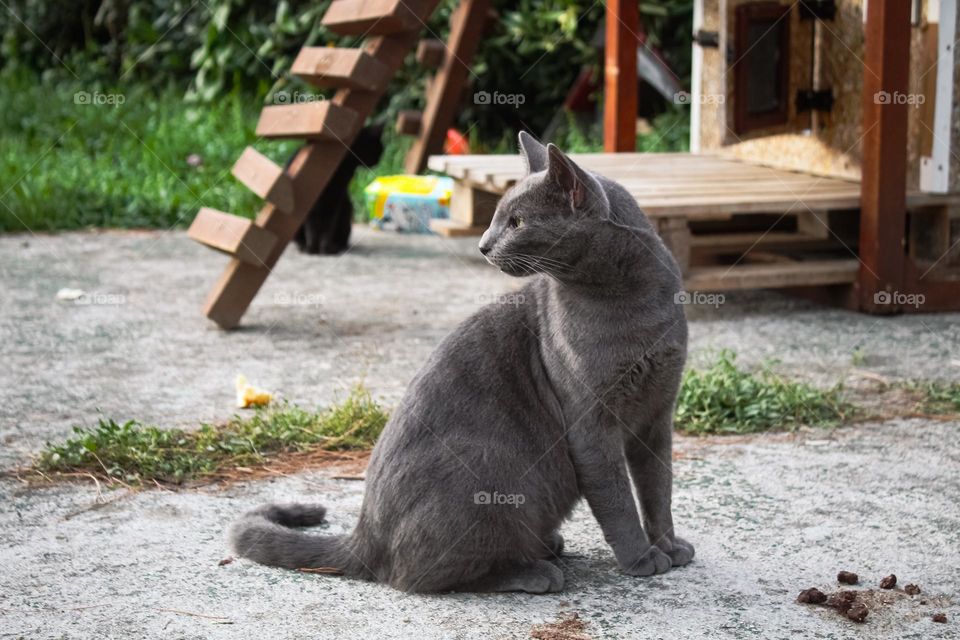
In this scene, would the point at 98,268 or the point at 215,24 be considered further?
the point at 215,24

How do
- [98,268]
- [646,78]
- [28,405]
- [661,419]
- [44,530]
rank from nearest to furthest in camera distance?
[661,419] < [44,530] < [28,405] < [98,268] < [646,78]

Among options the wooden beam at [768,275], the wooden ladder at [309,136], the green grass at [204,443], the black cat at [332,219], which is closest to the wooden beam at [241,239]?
the wooden ladder at [309,136]

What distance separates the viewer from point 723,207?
16.3ft

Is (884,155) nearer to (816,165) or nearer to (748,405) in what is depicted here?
(816,165)

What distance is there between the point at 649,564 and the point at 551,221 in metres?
0.80

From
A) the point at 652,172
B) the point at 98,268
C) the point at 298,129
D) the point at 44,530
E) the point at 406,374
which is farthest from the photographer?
the point at 98,268

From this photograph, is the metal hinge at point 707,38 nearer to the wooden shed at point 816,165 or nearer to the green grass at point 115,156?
the wooden shed at point 816,165

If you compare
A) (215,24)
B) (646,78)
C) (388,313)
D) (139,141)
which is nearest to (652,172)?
(388,313)

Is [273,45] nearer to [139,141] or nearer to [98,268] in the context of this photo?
[139,141]

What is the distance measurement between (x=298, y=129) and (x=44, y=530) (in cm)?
237

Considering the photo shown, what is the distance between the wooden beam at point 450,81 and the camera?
729 cm

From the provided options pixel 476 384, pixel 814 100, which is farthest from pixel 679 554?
pixel 814 100

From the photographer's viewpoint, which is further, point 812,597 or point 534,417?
point 534,417

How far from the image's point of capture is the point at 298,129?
489 centimetres
